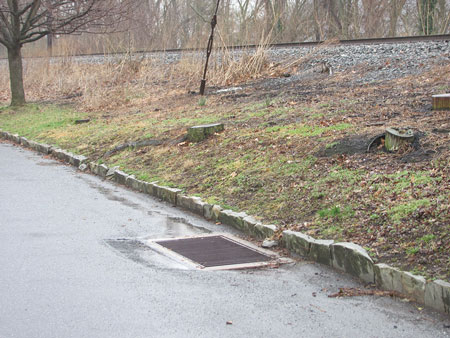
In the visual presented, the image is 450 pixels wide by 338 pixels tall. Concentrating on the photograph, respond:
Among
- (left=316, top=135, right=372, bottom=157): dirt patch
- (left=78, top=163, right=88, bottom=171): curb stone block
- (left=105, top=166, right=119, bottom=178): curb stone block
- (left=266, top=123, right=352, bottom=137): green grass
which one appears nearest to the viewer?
(left=316, top=135, right=372, bottom=157): dirt patch

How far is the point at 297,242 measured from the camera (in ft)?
20.1

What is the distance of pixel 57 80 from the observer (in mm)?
27031

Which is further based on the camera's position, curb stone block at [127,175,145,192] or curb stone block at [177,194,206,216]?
curb stone block at [127,175,145,192]

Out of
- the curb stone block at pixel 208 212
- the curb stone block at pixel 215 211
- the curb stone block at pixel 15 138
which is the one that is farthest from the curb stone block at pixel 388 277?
the curb stone block at pixel 15 138

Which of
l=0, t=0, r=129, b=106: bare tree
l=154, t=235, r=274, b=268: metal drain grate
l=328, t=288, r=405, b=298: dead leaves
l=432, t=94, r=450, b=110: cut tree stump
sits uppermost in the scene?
l=0, t=0, r=129, b=106: bare tree

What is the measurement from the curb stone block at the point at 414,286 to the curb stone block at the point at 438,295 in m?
0.05

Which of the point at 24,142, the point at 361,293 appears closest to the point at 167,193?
the point at 361,293

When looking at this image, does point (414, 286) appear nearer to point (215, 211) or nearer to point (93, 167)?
point (215, 211)

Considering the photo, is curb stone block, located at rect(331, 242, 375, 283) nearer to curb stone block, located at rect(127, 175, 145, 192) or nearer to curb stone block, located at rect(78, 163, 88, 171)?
curb stone block, located at rect(127, 175, 145, 192)

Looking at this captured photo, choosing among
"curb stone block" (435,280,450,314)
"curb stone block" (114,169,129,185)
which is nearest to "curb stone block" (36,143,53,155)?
"curb stone block" (114,169,129,185)

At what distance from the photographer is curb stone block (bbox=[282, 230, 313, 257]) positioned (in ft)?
19.7

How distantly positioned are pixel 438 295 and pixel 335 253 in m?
1.24

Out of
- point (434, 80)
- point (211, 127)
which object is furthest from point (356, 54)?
point (211, 127)

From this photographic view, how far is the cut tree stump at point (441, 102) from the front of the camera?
945cm
